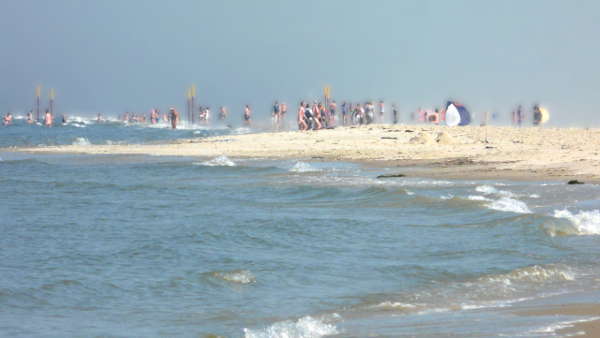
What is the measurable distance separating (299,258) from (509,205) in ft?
17.0

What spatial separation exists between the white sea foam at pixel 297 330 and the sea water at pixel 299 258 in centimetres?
2

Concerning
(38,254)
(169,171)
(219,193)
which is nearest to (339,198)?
(219,193)

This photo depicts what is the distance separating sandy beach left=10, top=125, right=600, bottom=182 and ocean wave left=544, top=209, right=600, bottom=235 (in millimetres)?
5973

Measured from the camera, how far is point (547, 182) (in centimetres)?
2116

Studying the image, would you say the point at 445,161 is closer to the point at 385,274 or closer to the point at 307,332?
the point at 385,274

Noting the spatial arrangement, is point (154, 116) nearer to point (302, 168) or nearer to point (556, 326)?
point (302, 168)

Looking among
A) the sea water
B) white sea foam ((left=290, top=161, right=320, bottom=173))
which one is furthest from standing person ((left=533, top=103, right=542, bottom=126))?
the sea water

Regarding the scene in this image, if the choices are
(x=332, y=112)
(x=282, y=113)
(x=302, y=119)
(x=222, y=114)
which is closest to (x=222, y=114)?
(x=222, y=114)

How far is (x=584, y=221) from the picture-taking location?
14.6m

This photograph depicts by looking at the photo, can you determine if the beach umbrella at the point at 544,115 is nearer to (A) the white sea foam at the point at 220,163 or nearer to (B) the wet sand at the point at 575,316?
(A) the white sea foam at the point at 220,163

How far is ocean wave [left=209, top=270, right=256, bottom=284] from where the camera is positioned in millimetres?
11398

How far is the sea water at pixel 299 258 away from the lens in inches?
365

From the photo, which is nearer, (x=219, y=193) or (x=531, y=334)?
(x=531, y=334)

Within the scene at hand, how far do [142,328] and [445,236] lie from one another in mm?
6507
